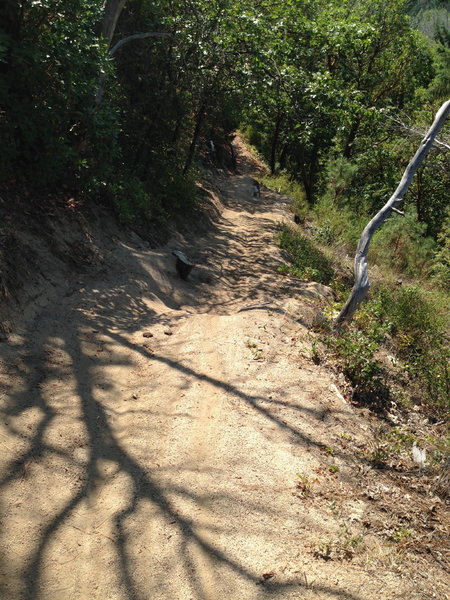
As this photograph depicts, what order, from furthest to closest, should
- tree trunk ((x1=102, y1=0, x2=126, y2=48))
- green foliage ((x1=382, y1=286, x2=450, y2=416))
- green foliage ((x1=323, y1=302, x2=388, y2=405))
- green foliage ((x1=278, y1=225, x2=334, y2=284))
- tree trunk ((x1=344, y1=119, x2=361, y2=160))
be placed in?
tree trunk ((x1=344, y1=119, x2=361, y2=160)), green foliage ((x1=278, y1=225, x2=334, y2=284)), tree trunk ((x1=102, y1=0, x2=126, y2=48)), green foliage ((x1=382, y1=286, x2=450, y2=416)), green foliage ((x1=323, y1=302, x2=388, y2=405))

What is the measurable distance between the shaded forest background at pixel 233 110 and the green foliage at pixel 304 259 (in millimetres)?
103

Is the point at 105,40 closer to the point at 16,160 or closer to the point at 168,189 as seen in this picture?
the point at 16,160

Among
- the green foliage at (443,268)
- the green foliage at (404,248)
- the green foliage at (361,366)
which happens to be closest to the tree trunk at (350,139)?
the green foliage at (404,248)

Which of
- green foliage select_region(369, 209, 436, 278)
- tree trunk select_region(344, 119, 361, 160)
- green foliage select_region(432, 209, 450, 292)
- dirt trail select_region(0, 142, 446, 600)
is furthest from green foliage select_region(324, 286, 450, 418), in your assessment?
tree trunk select_region(344, 119, 361, 160)

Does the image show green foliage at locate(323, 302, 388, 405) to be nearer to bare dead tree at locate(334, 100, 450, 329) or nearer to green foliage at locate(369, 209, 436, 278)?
bare dead tree at locate(334, 100, 450, 329)

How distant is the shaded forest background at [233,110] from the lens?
7016 mm

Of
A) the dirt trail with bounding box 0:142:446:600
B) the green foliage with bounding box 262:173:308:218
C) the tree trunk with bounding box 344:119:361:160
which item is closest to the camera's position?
the dirt trail with bounding box 0:142:446:600

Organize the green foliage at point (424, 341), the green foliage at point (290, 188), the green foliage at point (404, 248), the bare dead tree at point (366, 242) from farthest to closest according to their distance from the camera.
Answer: the green foliage at point (290, 188)
the green foliage at point (404, 248)
the bare dead tree at point (366, 242)
the green foliage at point (424, 341)

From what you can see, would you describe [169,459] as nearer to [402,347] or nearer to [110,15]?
[402,347]

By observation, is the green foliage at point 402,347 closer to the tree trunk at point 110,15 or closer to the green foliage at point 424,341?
the green foliage at point 424,341

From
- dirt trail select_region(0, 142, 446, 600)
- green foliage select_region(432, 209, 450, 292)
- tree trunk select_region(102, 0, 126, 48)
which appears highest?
tree trunk select_region(102, 0, 126, 48)

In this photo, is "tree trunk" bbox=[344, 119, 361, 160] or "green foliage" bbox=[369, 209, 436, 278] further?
"tree trunk" bbox=[344, 119, 361, 160]

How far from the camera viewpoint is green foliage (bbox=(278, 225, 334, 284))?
10.7m

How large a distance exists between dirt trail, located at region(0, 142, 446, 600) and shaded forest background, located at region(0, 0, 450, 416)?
168 centimetres
